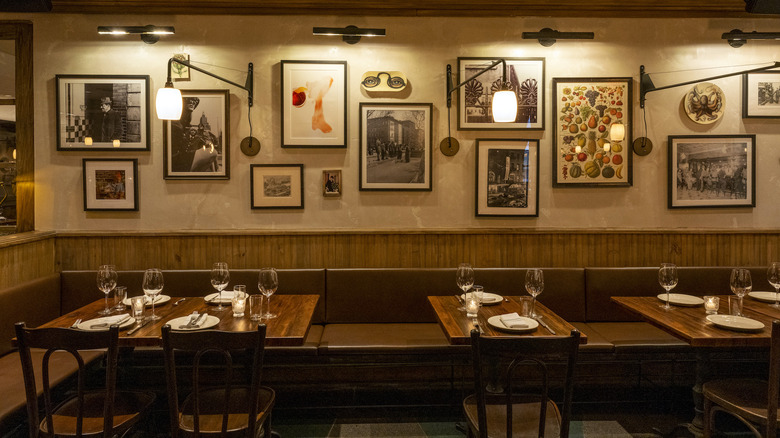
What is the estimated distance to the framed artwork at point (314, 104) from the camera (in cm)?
380

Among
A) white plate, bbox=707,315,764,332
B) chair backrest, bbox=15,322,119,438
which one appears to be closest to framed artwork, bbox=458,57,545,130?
white plate, bbox=707,315,764,332

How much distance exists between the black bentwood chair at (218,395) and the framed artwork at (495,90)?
2.56m

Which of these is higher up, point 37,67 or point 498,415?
point 37,67

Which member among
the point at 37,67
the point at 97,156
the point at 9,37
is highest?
the point at 9,37

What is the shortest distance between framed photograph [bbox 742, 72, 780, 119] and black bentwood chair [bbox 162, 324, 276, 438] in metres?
4.27

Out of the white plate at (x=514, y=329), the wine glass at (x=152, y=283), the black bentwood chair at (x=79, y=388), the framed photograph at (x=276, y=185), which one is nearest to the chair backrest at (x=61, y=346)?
the black bentwood chair at (x=79, y=388)

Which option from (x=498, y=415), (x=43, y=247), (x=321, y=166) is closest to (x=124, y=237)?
(x=43, y=247)

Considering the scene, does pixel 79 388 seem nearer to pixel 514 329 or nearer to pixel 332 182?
pixel 514 329

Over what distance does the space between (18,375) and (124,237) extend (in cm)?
137

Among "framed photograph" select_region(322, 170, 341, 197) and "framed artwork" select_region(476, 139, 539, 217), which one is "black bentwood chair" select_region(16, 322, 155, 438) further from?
"framed artwork" select_region(476, 139, 539, 217)

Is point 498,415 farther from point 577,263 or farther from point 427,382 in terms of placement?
point 577,263

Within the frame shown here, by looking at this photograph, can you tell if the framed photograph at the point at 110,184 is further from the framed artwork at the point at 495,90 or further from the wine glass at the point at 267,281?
the framed artwork at the point at 495,90

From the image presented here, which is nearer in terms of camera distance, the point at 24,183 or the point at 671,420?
the point at 671,420

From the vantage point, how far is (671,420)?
10.6 ft
